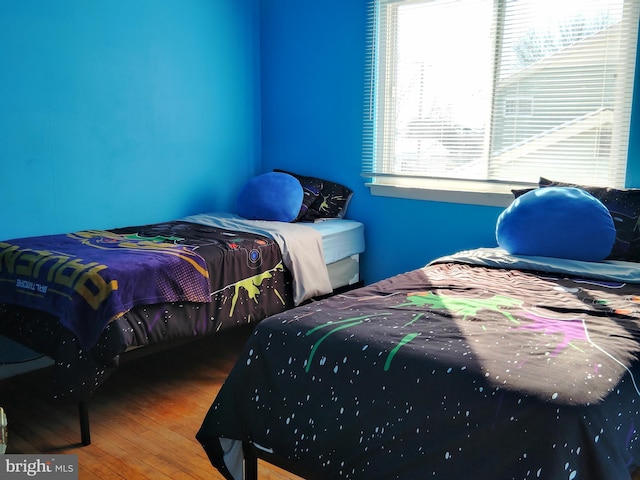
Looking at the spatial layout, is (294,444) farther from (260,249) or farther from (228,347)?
(228,347)

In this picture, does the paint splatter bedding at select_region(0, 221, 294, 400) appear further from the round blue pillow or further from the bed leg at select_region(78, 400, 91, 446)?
the round blue pillow

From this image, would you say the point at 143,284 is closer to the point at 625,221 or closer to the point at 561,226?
the point at 561,226

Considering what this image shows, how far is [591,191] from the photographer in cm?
263

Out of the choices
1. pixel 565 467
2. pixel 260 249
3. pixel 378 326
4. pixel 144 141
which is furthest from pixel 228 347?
pixel 565 467

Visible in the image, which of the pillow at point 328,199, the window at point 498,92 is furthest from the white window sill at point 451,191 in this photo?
the pillow at point 328,199

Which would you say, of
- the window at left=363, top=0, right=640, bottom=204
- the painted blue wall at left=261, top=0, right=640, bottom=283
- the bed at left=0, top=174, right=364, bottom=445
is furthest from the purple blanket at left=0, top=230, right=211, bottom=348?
the window at left=363, top=0, right=640, bottom=204

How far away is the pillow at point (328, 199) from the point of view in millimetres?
3668

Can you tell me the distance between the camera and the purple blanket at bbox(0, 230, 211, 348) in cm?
227

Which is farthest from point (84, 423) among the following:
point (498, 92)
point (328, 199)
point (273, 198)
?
point (498, 92)

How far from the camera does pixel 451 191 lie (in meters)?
3.25

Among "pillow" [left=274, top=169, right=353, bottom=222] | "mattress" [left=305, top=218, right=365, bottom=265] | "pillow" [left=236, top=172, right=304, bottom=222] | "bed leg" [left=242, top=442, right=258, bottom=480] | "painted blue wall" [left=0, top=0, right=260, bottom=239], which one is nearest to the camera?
"bed leg" [left=242, top=442, right=258, bottom=480]

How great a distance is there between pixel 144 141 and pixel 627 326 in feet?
8.77

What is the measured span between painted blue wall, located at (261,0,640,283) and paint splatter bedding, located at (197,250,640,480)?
4.32ft

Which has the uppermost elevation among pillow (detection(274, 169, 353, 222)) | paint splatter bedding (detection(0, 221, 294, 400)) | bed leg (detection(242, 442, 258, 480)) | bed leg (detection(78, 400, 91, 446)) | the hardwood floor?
pillow (detection(274, 169, 353, 222))
